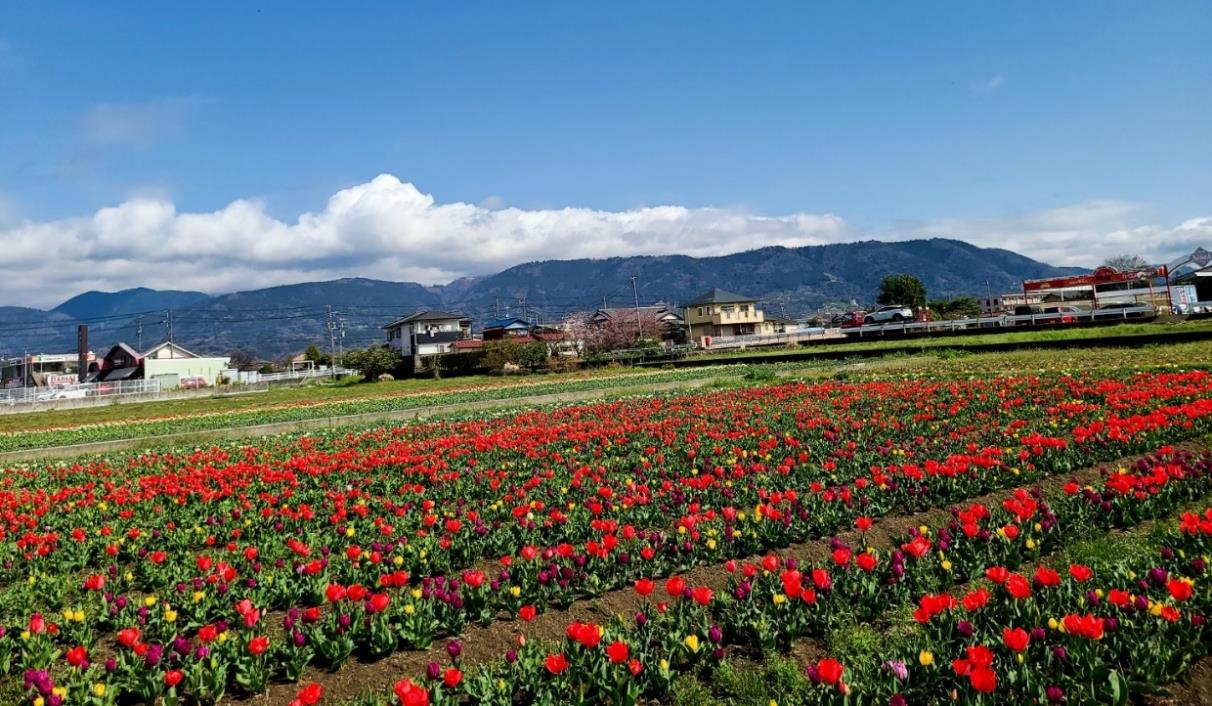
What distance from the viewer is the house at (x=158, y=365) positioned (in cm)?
8225

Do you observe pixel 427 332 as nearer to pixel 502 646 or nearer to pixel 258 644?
pixel 502 646

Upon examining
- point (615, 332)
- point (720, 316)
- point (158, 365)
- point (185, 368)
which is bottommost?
point (185, 368)

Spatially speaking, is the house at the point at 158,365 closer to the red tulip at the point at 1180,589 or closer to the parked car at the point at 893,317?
the parked car at the point at 893,317

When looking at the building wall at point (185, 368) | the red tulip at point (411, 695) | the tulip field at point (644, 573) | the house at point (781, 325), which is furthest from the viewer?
the house at point (781, 325)

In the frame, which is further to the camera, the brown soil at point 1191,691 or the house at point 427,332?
the house at point 427,332

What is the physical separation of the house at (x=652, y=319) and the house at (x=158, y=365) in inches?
2004

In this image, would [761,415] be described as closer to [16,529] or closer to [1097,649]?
[1097,649]

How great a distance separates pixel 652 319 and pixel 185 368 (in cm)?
6375

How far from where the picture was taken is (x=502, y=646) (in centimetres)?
443

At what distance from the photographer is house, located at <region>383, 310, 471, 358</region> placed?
8568cm

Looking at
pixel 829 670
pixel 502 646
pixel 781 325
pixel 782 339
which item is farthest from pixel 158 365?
pixel 829 670

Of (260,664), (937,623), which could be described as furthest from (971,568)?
(260,664)

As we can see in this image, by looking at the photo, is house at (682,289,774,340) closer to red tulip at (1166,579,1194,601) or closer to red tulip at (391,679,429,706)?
red tulip at (1166,579,1194,601)

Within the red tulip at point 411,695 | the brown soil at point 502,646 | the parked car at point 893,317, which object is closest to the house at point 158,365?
the parked car at point 893,317
